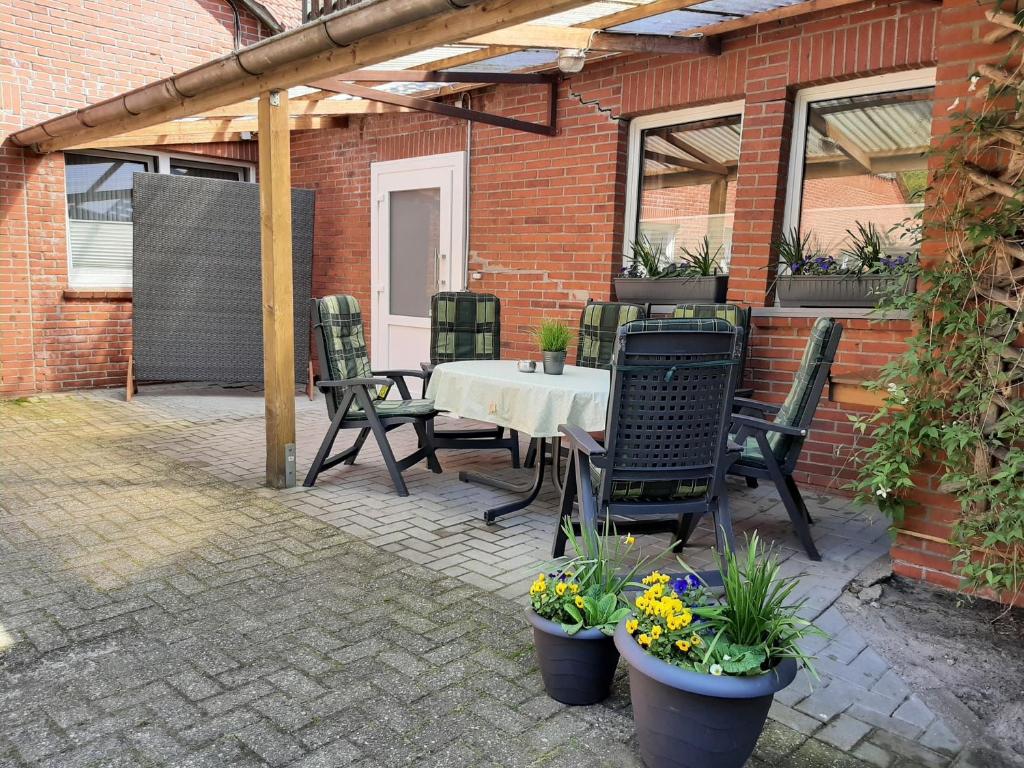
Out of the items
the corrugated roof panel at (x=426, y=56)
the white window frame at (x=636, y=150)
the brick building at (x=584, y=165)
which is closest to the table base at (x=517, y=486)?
the brick building at (x=584, y=165)

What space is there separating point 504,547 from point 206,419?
385 cm

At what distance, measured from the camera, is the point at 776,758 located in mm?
1976

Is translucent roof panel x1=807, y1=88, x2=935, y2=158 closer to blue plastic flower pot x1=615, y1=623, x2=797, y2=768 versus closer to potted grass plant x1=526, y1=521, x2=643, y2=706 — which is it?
potted grass plant x1=526, y1=521, x2=643, y2=706

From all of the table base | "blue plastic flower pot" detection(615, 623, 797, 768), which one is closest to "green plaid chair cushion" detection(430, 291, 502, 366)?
the table base

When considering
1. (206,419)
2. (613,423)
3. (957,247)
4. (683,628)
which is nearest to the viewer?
(683,628)

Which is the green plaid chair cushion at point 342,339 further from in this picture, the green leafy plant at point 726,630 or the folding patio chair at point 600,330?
the green leafy plant at point 726,630

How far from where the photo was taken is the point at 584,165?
5.79 metres

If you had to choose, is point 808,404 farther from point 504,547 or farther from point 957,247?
point 504,547

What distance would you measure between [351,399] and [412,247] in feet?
10.8

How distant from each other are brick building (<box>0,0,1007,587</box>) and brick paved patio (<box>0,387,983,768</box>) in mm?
1188

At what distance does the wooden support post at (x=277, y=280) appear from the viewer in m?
4.12

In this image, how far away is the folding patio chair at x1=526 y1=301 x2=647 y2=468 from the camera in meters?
5.11

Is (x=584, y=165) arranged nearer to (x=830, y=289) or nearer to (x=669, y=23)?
(x=669, y=23)

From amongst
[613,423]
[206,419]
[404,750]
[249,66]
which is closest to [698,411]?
[613,423]
